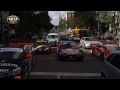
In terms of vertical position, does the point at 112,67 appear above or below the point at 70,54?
above

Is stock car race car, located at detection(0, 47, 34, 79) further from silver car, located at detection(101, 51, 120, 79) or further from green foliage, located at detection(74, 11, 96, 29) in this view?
green foliage, located at detection(74, 11, 96, 29)

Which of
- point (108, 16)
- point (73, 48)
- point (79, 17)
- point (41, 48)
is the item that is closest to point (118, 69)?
point (73, 48)

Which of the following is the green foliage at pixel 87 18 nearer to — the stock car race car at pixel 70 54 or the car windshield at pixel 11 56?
the stock car race car at pixel 70 54

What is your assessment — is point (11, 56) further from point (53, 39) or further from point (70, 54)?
point (53, 39)

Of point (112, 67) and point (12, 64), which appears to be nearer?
point (112, 67)

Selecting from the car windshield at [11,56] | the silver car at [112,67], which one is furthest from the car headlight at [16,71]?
the silver car at [112,67]

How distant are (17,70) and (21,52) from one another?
241 centimetres

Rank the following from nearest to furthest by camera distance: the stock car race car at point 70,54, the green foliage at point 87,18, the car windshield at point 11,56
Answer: the car windshield at point 11,56 → the stock car race car at point 70,54 → the green foliage at point 87,18

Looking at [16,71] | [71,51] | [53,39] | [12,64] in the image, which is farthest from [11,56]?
[53,39]

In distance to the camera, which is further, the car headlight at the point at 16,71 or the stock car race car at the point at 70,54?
the stock car race car at the point at 70,54

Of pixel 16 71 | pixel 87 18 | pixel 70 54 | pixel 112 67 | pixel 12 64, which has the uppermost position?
pixel 87 18

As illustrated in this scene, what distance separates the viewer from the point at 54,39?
41.0 metres
